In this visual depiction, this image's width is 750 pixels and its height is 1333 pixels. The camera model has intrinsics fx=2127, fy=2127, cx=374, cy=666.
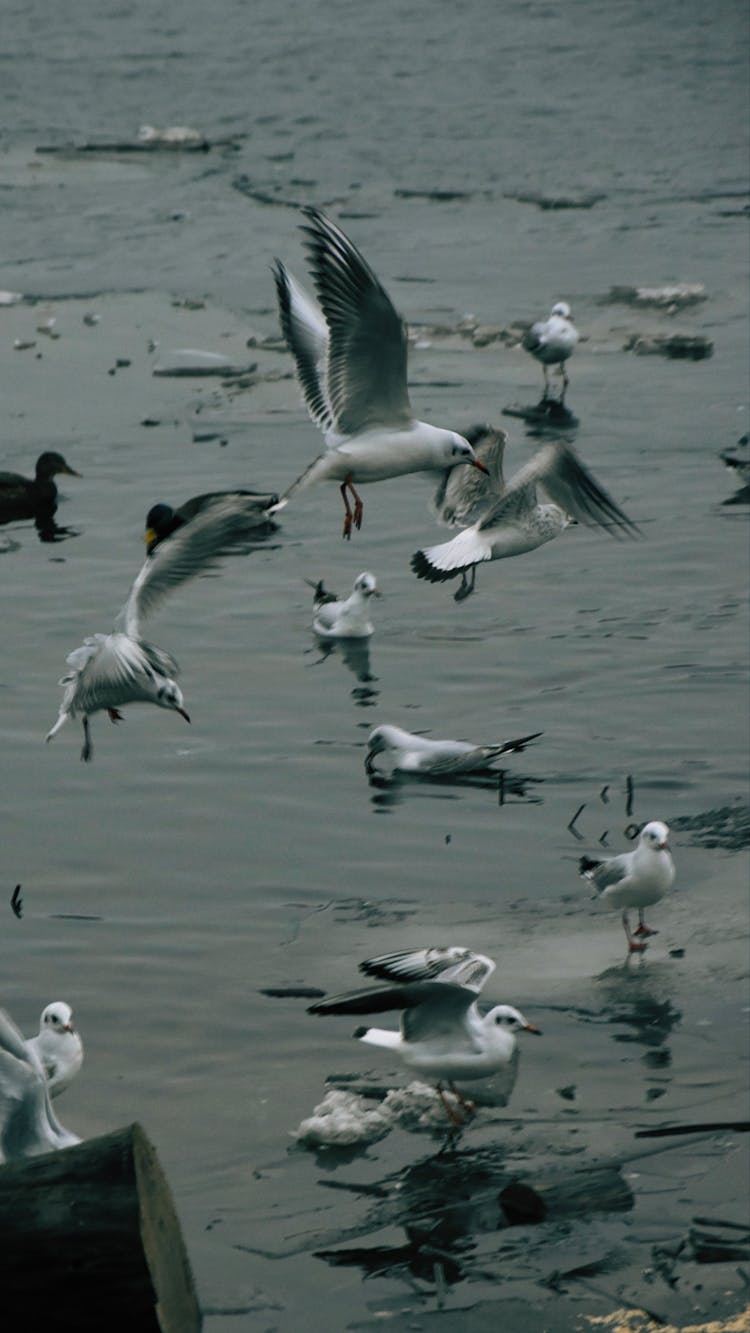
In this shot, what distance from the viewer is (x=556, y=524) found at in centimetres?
1057

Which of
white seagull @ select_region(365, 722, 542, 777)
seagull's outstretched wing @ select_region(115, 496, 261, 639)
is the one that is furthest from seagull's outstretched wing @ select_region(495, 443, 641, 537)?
seagull's outstretched wing @ select_region(115, 496, 261, 639)

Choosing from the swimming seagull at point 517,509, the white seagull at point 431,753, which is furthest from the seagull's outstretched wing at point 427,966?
the swimming seagull at point 517,509

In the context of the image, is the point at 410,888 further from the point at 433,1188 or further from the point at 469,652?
the point at 469,652

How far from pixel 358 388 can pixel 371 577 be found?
6.29ft

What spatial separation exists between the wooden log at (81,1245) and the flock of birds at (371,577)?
0.38m

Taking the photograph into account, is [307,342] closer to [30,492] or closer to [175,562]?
[175,562]

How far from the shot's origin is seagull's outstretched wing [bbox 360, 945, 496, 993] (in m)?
6.69

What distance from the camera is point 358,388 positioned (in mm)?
9219

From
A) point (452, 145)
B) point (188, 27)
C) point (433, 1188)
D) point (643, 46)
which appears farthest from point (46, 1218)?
point (188, 27)

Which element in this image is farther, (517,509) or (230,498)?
(517,509)

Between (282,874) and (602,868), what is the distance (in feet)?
4.33

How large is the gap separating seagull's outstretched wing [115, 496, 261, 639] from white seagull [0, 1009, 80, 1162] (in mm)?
3830

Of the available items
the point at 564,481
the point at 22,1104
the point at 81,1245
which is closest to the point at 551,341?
the point at 564,481

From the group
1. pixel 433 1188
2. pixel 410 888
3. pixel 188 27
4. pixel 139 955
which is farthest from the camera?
pixel 188 27
